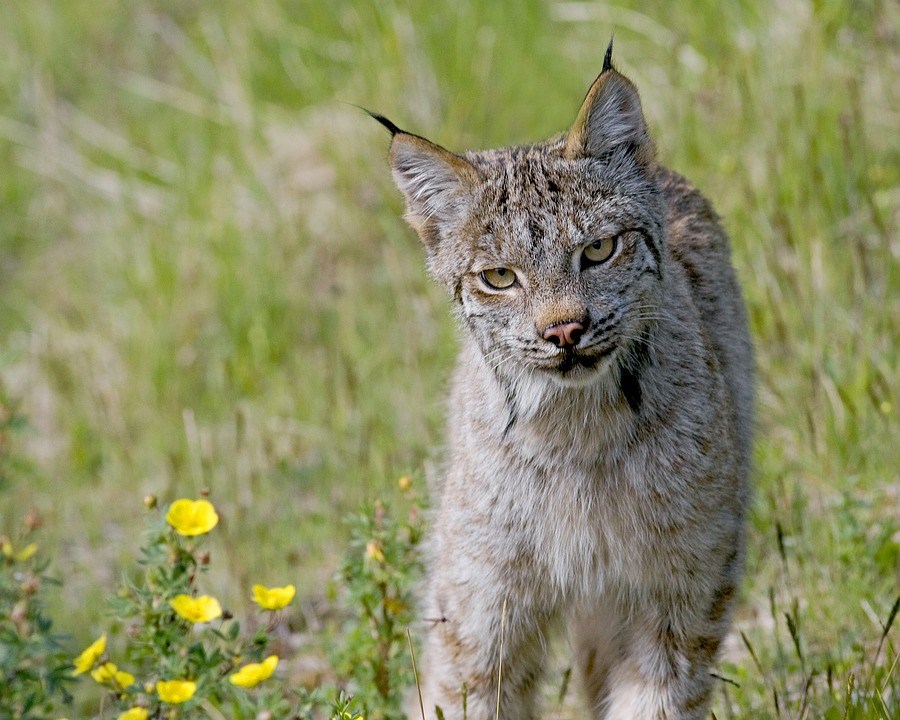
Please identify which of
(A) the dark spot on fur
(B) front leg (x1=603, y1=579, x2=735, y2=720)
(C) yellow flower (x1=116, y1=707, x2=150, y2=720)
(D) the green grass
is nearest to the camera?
(C) yellow flower (x1=116, y1=707, x2=150, y2=720)

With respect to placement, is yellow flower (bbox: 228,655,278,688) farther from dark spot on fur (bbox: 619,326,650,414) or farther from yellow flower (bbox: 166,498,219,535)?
dark spot on fur (bbox: 619,326,650,414)

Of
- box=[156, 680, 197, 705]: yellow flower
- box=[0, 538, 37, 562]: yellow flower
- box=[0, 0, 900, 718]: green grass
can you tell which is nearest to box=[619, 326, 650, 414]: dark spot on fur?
box=[0, 0, 900, 718]: green grass

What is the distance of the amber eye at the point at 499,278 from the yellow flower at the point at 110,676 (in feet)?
5.46

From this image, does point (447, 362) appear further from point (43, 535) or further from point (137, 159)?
point (137, 159)

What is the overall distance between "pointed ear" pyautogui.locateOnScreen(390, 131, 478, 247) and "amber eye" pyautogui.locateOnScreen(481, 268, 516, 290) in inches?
12.2

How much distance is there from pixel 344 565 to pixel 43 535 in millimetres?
3155

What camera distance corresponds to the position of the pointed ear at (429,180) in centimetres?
411

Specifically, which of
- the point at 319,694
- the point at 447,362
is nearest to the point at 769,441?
the point at 447,362

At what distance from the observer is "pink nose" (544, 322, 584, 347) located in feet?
12.1

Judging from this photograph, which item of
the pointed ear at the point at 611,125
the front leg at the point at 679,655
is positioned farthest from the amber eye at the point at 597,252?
the front leg at the point at 679,655

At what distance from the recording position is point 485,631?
4.18 meters

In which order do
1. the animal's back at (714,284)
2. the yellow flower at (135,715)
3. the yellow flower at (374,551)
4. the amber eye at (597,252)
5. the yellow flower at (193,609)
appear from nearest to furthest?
Result: the yellow flower at (135,715) → the yellow flower at (193,609) → the amber eye at (597,252) → the yellow flower at (374,551) → the animal's back at (714,284)

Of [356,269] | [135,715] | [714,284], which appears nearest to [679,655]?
[714,284]

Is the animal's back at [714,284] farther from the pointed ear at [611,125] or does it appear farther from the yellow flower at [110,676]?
the yellow flower at [110,676]
